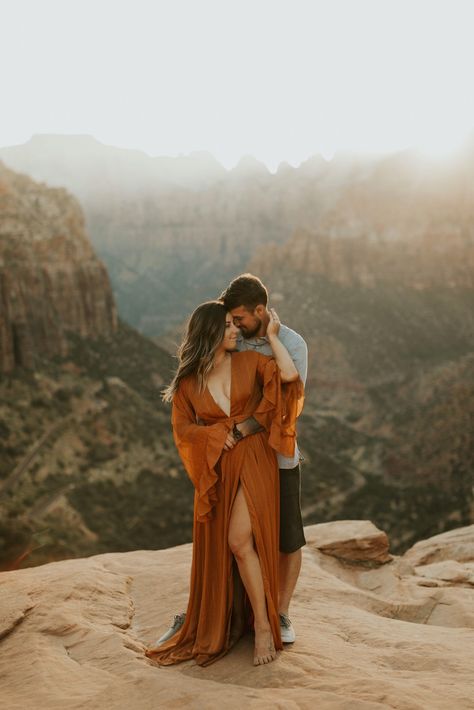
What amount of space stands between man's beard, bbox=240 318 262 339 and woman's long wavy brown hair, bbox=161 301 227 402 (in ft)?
0.92

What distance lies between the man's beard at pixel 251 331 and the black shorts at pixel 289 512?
1.11 meters

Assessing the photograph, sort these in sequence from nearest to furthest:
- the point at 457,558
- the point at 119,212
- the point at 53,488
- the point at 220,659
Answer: the point at 220,659, the point at 457,558, the point at 53,488, the point at 119,212

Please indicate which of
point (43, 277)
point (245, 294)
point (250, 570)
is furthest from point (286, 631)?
point (43, 277)

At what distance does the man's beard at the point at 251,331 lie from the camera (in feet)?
16.5

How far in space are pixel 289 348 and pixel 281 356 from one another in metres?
0.14

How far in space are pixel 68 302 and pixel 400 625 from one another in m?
39.9

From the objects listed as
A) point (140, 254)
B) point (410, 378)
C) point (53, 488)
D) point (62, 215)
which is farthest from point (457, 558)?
point (140, 254)

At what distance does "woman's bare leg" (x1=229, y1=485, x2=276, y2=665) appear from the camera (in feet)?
15.3

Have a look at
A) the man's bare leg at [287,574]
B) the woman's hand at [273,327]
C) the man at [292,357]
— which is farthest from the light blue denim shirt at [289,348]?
the man's bare leg at [287,574]

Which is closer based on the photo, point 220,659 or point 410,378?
point 220,659

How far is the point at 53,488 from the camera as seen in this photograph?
27.4 m

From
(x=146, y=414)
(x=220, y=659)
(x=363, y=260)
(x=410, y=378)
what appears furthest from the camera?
(x=363, y=260)

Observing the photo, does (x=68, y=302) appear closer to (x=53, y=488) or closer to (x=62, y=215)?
(x=62, y=215)

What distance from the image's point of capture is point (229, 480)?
187 inches
